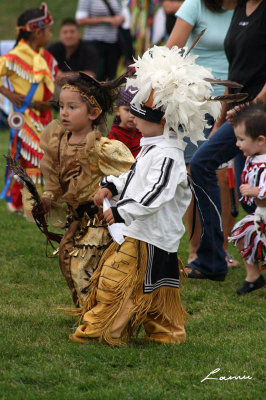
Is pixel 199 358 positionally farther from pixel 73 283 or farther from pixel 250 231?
pixel 250 231

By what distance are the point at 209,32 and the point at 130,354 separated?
2.85m

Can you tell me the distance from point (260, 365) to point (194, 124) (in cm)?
127

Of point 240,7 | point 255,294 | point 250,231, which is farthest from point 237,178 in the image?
point 240,7

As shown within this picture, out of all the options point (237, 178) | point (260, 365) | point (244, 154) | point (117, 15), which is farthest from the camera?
point (117, 15)

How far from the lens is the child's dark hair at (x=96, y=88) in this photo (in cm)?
444

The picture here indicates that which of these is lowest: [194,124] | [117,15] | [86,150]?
[117,15]

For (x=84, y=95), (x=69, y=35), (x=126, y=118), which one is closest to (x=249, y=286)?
(x=126, y=118)

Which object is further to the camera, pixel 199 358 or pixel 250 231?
pixel 250 231

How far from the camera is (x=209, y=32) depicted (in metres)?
5.72

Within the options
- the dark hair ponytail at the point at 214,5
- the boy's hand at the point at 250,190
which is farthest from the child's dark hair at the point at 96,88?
the dark hair ponytail at the point at 214,5

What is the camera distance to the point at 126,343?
13.2ft

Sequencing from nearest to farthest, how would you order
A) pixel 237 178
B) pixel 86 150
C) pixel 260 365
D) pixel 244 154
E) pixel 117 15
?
pixel 260 365 → pixel 86 150 → pixel 244 154 → pixel 237 178 → pixel 117 15

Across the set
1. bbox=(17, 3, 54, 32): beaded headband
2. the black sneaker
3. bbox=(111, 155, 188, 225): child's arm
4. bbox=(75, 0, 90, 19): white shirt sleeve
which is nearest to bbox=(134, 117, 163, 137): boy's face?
bbox=(111, 155, 188, 225): child's arm

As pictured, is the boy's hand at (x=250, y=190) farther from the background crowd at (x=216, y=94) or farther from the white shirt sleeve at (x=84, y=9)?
the white shirt sleeve at (x=84, y=9)
